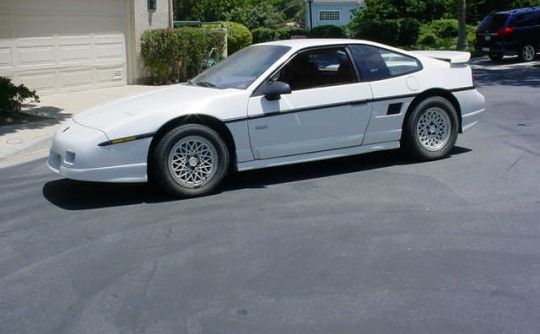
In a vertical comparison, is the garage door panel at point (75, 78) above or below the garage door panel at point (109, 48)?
below

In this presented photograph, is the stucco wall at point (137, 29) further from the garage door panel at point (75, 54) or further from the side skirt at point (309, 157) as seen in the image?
the side skirt at point (309, 157)

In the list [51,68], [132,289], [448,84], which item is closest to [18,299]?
[132,289]

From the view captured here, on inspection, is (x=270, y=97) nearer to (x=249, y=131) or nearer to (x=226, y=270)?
(x=249, y=131)

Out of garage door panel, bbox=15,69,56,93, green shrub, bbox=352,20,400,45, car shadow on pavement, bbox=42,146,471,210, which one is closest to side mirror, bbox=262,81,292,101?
car shadow on pavement, bbox=42,146,471,210

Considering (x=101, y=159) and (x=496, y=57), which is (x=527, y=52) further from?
(x=101, y=159)

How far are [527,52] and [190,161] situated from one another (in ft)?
59.9

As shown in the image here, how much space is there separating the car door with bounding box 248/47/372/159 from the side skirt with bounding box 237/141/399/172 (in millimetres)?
47

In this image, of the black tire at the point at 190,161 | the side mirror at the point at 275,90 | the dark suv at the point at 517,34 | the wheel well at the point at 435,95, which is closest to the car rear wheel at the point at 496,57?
the dark suv at the point at 517,34

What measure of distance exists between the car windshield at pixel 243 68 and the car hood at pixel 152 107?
213mm

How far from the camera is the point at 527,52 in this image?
2247 centimetres

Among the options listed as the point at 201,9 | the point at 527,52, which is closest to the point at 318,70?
the point at 527,52

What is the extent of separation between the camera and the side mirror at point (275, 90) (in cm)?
709

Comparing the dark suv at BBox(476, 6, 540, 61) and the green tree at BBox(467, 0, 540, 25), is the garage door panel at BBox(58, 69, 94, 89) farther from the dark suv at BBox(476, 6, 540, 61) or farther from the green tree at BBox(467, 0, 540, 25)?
the green tree at BBox(467, 0, 540, 25)

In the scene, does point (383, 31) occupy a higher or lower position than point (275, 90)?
higher
